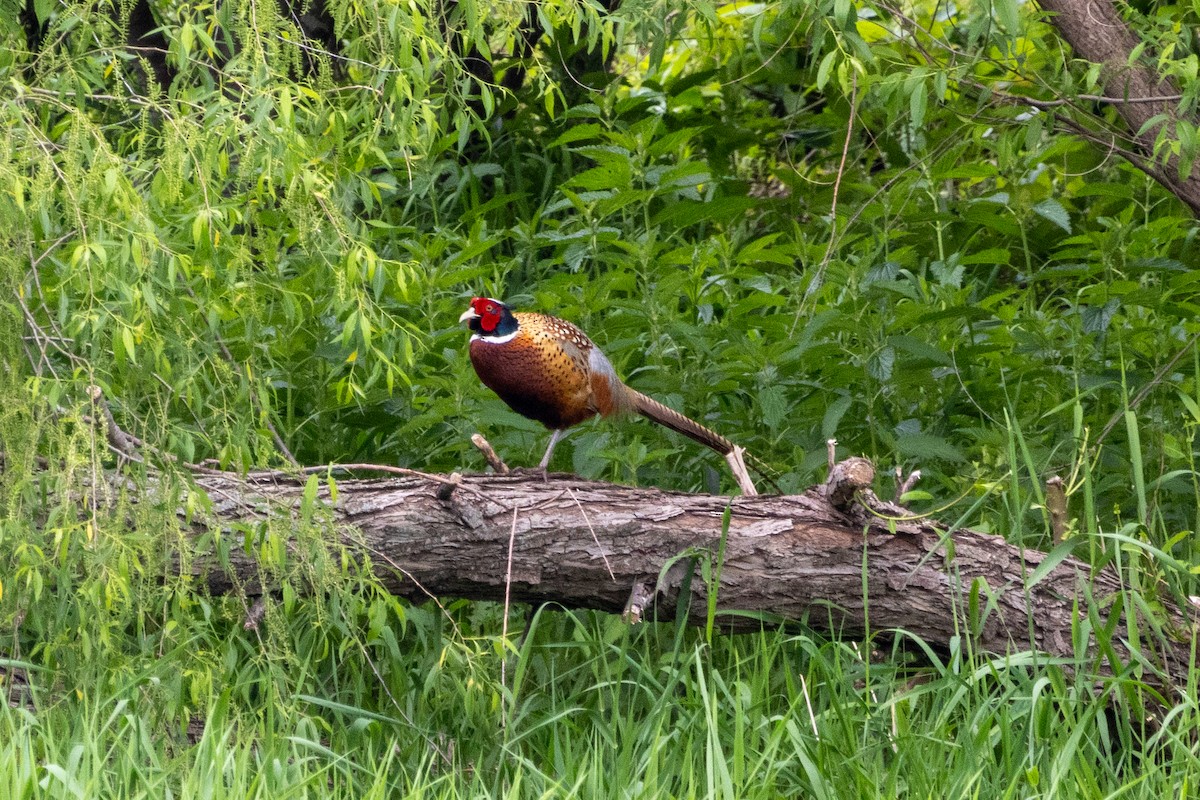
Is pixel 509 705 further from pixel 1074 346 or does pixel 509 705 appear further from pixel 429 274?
pixel 1074 346

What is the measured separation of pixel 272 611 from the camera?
2975 millimetres

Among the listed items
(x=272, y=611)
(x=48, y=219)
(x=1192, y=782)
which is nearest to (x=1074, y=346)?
(x=1192, y=782)

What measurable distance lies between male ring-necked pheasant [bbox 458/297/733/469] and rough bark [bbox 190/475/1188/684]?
2.84 feet

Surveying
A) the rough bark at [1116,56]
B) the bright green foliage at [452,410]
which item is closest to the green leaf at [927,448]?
the bright green foliage at [452,410]

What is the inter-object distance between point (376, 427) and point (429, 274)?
0.60 meters

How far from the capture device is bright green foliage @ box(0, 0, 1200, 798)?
2723 mm

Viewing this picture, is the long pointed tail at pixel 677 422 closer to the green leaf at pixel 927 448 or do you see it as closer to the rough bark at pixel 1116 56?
the green leaf at pixel 927 448

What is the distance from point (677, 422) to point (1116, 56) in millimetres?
1699

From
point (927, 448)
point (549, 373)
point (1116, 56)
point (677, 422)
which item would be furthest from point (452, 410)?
point (1116, 56)

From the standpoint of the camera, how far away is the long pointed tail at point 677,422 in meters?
4.36

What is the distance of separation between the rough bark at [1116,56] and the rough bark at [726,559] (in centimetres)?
126

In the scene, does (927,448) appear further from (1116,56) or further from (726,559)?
(1116,56)

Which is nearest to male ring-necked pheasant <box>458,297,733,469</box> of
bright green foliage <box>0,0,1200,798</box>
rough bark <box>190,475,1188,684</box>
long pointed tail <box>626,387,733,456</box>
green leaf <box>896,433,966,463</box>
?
long pointed tail <box>626,387,733,456</box>

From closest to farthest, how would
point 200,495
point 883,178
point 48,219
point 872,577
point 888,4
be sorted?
point 48,219
point 200,495
point 872,577
point 888,4
point 883,178
